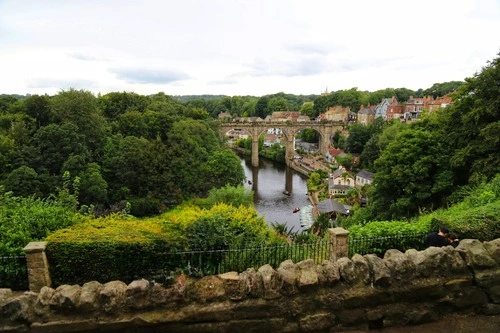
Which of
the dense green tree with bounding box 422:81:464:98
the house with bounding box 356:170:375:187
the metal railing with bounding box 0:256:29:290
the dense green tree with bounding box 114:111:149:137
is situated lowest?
the house with bounding box 356:170:375:187

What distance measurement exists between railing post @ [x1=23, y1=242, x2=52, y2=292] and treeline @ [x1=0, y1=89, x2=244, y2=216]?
769 inches

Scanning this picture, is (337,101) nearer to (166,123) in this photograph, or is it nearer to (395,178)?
(166,123)

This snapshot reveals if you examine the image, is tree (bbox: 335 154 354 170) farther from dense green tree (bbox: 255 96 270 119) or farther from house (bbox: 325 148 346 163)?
dense green tree (bbox: 255 96 270 119)

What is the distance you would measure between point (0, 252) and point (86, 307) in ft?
17.8

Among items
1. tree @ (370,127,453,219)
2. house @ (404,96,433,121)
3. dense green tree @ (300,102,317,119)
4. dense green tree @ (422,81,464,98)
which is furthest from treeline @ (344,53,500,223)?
dense green tree @ (300,102,317,119)

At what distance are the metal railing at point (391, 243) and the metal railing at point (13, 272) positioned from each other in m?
7.42

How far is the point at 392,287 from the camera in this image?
477 cm

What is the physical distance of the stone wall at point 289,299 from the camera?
4.51 metres

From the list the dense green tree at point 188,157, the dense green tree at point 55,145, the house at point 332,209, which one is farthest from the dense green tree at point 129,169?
the house at point 332,209

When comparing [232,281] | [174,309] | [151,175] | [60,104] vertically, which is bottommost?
[151,175]

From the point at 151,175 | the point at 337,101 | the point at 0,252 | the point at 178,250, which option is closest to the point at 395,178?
the point at 178,250

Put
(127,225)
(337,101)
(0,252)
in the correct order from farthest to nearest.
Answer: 1. (337,101)
2. (127,225)
3. (0,252)

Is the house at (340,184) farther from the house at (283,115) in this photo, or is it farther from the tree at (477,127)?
the house at (283,115)

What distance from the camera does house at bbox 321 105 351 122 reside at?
100 m
